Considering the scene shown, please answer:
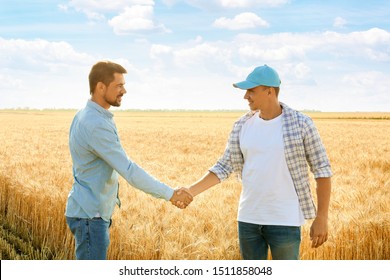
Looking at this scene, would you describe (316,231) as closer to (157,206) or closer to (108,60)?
(108,60)

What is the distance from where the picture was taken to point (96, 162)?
3.83 m

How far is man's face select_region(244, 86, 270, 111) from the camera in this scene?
3689 millimetres

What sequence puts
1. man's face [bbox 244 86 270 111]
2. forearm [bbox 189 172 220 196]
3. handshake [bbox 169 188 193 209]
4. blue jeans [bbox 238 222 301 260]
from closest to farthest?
1. blue jeans [bbox 238 222 301 260]
2. man's face [bbox 244 86 270 111]
3. forearm [bbox 189 172 220 196]
4. handshake [bbox 169 188 193 209]

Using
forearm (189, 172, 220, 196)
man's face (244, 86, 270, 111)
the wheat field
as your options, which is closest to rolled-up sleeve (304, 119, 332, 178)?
man's face (244, 86, 270, 111)

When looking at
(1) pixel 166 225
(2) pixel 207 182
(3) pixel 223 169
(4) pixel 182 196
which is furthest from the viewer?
(1) pixel 166 225

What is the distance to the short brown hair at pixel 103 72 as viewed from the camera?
3.81 metres

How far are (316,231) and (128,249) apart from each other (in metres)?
2.32

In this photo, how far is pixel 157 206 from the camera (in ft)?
21.4

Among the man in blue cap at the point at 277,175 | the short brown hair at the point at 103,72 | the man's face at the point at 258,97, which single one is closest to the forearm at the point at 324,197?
the man in blue cap at the point at 277,175

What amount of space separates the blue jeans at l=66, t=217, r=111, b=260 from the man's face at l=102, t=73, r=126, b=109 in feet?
2.89

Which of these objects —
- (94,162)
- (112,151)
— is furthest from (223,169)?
(94,162)

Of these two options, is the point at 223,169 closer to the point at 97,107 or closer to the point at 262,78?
the point at 262,78

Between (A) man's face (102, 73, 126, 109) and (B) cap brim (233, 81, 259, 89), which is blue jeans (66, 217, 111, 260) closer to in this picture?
(A) man's face (102, 73, 126, 109)

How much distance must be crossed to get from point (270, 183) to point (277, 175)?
8cm
